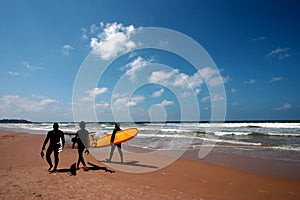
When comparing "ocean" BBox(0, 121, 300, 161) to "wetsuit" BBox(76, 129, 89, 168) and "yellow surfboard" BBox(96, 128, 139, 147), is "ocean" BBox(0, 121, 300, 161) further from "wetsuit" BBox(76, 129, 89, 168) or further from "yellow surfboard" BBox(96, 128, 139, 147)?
"wetsuit" BBox(76, 129, 89, 168)

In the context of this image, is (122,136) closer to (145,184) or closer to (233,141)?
(145,184)

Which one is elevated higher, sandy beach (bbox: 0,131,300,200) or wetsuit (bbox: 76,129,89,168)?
wetsuit (bbox: 76,129,89,168)

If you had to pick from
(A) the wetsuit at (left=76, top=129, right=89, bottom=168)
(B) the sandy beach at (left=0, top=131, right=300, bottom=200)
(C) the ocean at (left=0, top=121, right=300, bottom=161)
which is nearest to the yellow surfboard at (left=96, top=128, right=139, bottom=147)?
(A) the wetsuit at (left=76, top=129, right=89, bottom=168)

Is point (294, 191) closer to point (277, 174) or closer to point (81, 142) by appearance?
point (277, 174)

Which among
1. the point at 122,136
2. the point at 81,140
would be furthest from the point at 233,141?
the point at 81,140

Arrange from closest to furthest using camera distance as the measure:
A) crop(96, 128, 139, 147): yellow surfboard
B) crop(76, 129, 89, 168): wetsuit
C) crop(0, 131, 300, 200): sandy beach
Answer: crop(0, 131, 300, 200): sandy beach < crop(76, 129, 89, 168): wetsuit < crop(96, 128, 139, 147): yellow surfboard

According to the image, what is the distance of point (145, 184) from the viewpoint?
6.01 m

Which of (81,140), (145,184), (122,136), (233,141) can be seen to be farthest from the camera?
(233,141)

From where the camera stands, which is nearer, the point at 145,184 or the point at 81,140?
the point at 145,184

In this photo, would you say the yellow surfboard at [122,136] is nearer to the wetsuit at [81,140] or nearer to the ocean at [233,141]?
the wetsuit at [81,140]

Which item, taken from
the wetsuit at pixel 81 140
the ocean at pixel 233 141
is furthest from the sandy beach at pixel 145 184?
the ocean at pixel 233 141

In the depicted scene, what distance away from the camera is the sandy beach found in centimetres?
498

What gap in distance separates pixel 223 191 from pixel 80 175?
4.10 meters

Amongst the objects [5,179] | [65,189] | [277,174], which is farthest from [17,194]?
[277,174]
